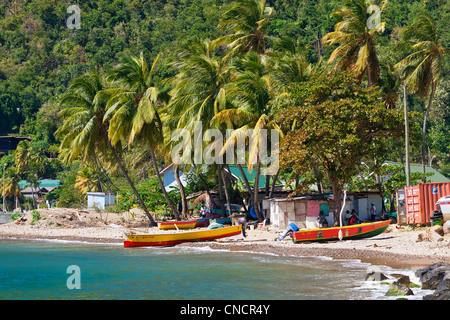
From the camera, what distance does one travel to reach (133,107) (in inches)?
1414

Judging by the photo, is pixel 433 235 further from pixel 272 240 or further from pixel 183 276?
pixel 183 276

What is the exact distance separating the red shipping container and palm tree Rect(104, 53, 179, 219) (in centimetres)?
1663

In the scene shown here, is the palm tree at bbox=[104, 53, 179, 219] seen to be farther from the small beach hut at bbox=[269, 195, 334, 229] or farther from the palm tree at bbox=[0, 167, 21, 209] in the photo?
the palm tree at bbox=[0, 167, 21, 209]

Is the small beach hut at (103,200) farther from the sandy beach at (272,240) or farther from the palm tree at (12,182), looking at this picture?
the palm tree at (12,182)

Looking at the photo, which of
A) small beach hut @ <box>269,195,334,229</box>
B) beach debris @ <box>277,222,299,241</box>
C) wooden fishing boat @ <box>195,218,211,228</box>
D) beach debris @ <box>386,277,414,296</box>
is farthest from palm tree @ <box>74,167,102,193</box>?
beach debris @ <box>386,277,414,296</box>

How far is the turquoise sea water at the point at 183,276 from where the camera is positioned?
1653 centimetres

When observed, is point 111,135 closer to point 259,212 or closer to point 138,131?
point 138,131

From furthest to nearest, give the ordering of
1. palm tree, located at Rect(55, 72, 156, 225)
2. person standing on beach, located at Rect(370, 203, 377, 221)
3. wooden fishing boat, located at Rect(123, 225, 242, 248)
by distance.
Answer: palm tree, located at Rect(55, 72, 156, 225) < person standing on beach, located at Rect(370, 203, 377, 221) < wooden fishing boat, located at Rect(123, 225, 242, 248)

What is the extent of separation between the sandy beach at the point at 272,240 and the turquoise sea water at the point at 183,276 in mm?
1130

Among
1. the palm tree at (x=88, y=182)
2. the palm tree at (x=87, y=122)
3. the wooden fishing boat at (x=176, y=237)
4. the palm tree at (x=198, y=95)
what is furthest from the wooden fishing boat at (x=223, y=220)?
the palm tree at (x=88, y=182)

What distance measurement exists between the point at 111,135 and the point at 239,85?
31.2 ft

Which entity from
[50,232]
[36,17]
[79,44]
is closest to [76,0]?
[36,17]

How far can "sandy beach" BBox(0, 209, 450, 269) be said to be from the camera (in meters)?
20.7
